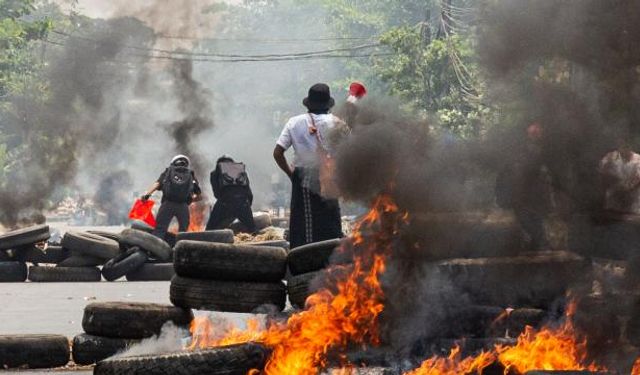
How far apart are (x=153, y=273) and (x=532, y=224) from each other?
10272 mm

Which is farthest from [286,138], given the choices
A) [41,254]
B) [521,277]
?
[41,254]

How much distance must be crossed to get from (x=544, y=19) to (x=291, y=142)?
316cm

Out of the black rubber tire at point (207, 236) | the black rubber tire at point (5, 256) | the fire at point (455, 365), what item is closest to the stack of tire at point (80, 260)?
the black rubber tire at point (5, 256)

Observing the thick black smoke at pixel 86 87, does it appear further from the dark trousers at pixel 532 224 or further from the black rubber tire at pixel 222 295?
the dark trousers at pixel 532 224

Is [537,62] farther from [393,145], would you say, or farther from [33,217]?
[33,217]

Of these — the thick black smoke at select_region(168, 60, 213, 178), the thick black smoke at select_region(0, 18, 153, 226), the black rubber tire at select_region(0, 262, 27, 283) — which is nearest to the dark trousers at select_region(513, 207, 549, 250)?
the black rubber tire at select_region(0, 262, 27, 283)

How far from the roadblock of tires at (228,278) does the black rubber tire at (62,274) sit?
9192 mm

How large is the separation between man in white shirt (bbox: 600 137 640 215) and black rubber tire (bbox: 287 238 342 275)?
183cm

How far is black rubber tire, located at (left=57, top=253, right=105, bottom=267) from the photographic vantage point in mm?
18500

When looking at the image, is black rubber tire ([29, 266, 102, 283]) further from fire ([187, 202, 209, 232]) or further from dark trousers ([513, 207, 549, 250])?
dark trousers ([513, 207, 549, 250])

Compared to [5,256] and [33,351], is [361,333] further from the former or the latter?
[5,256]

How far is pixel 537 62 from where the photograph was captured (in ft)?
30.0

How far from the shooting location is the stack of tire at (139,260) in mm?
18297

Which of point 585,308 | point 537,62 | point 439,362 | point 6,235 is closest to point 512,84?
point 537,62
